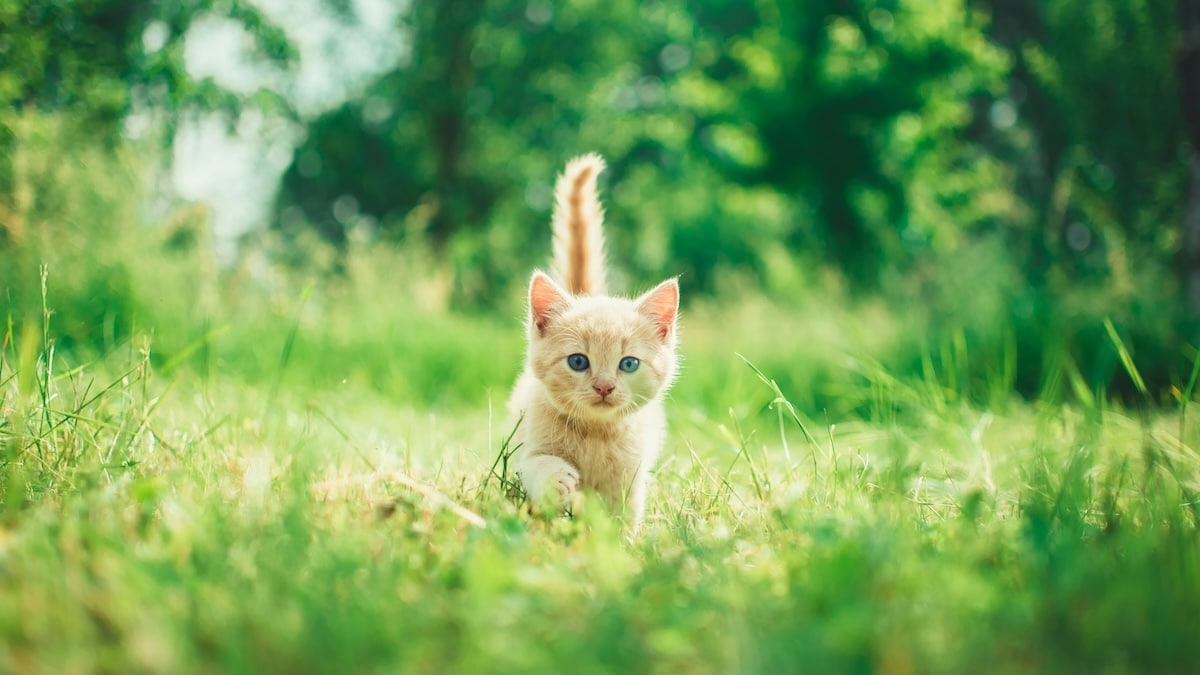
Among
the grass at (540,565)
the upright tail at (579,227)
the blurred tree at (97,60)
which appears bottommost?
the grass at (540,565)

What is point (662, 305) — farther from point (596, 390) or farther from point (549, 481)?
point (549, 481)

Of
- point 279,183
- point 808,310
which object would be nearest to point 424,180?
point 279,183

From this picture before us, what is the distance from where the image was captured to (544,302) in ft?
6.81

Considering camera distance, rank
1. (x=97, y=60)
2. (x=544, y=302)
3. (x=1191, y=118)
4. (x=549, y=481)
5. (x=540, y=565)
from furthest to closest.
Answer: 1. (x=1191, y=118)
2. (x=97, y=60)
3. (x=544, y=302)
4. (x=549, y=481)
5. (x=540, y=565)

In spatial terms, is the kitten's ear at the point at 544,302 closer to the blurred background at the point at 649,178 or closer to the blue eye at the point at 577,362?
the blue eye at the point at 577,362

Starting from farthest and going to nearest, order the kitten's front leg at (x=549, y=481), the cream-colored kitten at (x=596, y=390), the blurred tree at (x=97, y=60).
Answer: the blurred tree at (x=97, y=60) → the cream-colored kitten at (x=596, y=390) → the kitten's front leg at (x=549, y=481)

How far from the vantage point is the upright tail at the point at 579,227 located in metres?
2.36

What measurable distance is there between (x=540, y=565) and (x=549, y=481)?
0.35 metres

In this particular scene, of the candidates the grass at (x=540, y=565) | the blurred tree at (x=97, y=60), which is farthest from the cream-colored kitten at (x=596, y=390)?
the blurred tree at (x=97, y=60)

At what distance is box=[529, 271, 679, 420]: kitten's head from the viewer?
1.86 m

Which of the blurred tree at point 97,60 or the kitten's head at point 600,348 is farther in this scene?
the blurred tree at point 97,60

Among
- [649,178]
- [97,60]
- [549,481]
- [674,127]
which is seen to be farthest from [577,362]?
[649,178]

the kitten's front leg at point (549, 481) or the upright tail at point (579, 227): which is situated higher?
the upright tail at point (579, 227)

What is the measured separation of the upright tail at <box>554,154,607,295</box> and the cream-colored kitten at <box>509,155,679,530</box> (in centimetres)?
36
